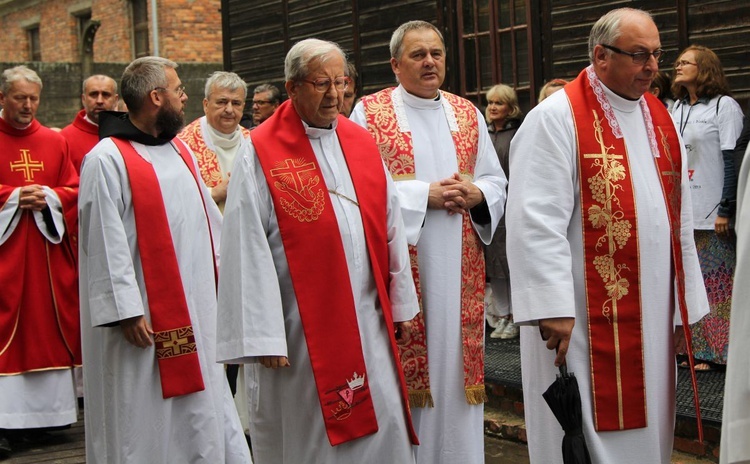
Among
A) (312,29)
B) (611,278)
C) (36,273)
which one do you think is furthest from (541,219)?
(312,29)

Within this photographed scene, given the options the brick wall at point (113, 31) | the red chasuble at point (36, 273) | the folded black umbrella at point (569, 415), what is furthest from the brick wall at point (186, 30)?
the folded black umbrella at point (569, 415)

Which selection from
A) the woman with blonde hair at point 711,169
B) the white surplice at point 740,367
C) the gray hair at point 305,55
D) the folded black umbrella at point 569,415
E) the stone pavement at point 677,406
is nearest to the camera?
the white surplice at point 740,367

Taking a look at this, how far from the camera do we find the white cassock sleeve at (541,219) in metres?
4.31

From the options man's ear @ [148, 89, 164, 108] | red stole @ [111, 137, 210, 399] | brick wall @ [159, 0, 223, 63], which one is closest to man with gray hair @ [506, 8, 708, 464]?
red stole @ [111, 137, 210, 399]

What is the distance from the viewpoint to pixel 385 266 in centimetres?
482

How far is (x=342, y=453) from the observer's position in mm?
4641

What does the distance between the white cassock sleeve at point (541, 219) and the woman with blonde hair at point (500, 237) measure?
14.7 ft

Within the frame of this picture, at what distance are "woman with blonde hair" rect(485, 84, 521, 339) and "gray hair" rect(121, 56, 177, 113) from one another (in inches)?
155

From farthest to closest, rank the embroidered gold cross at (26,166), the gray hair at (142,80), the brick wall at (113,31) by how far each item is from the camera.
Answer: the brick wall at (113,31) → the embroidered gold cross at (26,166) → the gray hair at (142,80)

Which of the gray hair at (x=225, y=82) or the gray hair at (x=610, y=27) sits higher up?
the gray hair at (x=225, y=82)

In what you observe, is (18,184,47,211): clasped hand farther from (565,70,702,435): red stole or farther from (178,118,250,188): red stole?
(565,70,702,435): red stole

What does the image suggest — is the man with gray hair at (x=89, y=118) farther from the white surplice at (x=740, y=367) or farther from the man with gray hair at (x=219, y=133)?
the white surplice at (x=740, y=367)

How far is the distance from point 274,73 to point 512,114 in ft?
19.6

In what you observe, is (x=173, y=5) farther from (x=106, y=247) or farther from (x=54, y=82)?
(x=106, y=247)
